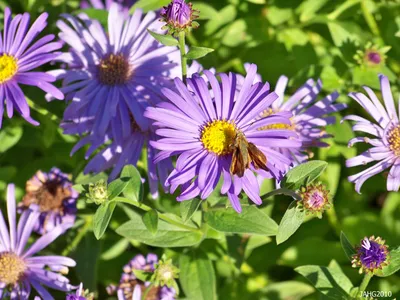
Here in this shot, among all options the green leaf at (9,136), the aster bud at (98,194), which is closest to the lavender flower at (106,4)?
the green leaf at (9,136)

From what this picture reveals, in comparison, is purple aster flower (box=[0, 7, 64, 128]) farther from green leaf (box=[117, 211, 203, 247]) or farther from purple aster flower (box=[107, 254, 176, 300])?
purple aster flower (box=[107, 254, 176, 300])

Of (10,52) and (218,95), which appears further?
(10,52)

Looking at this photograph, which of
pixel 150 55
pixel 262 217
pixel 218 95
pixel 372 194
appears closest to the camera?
pixel 218 95

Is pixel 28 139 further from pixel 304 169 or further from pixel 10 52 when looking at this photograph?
pixel 304 169

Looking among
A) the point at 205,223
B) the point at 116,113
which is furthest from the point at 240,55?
the point at 205,223

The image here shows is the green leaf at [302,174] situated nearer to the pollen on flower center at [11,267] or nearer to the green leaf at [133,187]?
the green leaf at [133,187]

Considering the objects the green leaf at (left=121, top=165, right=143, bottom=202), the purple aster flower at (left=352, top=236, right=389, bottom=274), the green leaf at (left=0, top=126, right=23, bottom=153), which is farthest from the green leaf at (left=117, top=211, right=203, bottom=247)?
the green leaf at (left=0, top=126, right=23, bottom=153)
